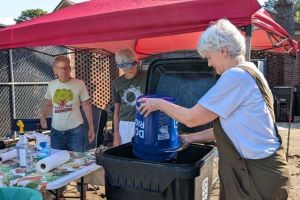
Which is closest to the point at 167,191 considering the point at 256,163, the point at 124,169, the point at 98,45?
the point at 124,169

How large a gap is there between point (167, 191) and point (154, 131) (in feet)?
1.08

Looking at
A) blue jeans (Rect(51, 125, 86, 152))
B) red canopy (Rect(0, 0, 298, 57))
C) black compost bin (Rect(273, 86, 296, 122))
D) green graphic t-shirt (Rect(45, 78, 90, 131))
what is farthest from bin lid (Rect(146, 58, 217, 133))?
black compost bin (Rect(273, 86, 296, 122))

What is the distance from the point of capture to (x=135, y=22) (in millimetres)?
2748

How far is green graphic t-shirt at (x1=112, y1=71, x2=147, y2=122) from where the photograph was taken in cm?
351

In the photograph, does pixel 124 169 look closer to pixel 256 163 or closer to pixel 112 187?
pixel 112 187

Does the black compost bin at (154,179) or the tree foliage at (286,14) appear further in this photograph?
the tree foliage at (286,14)

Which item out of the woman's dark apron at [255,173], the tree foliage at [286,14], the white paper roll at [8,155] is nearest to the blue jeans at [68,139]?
the white paper roll at [8,155]

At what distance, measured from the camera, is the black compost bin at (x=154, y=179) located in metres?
1.84

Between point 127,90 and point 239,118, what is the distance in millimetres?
1947

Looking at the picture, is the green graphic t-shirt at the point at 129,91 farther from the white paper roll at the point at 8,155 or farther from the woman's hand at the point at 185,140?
the woman's hand at the point at 185,140

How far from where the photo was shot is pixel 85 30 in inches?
115

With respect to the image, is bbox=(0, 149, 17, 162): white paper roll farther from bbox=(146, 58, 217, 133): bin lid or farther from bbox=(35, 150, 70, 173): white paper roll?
bbox=(146, 58, 217, 133): bin lid

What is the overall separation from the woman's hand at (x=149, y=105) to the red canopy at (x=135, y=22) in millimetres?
908

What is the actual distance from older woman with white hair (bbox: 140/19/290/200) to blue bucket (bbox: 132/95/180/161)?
12 centimetres
